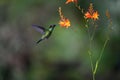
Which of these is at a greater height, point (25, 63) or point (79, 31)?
point (79, 31)

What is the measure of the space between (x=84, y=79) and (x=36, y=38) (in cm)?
77

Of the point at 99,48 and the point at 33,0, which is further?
the point at 33,0

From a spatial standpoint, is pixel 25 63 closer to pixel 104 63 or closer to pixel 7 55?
pixel 7 55

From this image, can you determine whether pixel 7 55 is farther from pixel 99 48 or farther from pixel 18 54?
pixel 99 48

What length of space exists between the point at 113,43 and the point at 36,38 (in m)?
0.93

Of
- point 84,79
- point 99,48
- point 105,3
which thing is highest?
point 105,3

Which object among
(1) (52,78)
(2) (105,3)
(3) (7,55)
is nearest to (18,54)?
(3) (7,55)

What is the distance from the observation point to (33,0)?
211 inches

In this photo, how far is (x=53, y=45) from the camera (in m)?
5.23

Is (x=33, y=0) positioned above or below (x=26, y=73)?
above

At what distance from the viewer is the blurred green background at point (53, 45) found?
511 cm

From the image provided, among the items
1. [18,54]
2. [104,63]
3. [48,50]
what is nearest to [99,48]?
[104,63]

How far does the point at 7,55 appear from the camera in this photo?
5.18 meters

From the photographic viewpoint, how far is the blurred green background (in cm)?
511
